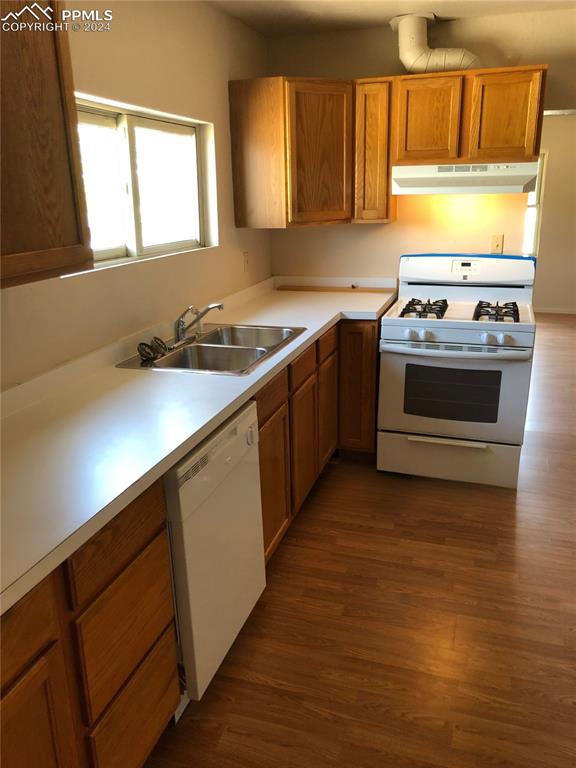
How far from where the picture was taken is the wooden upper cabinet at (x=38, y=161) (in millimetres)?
1304

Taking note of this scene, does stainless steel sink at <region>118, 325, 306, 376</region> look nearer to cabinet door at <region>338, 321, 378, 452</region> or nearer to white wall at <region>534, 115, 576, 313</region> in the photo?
cabinet door at <region>338, 321, 378, 452</region>

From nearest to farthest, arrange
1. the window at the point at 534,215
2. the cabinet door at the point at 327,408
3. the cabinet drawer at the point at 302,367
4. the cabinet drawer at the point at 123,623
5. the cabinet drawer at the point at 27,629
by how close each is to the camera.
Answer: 1. the cabinet drawer at the point at 27,629
2. the cabinet drawer at the point at 123,623
3. the cabinet drawer at the point at 302,367
4. the cabinet door at the point at 327,408
5. the window at the point at 534,215

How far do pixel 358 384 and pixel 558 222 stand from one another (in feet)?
17.2

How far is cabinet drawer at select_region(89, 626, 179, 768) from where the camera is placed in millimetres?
1315

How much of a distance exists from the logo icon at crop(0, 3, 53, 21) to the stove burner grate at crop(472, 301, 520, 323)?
7.58 feet

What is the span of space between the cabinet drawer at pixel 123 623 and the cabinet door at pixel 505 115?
106 inches

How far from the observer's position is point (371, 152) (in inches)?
132

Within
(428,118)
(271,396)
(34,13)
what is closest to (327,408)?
(271,396)

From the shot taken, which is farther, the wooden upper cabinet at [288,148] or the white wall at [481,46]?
the white wall at [481,46]

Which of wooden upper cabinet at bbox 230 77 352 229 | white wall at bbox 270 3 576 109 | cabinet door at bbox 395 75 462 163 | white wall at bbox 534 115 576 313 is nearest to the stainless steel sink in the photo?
wooden upper cabinet at bbox 230 77 352 229

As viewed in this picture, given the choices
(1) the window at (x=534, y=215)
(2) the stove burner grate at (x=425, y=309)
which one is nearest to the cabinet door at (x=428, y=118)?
(2) the stove burner grate at (x=425, y=309)

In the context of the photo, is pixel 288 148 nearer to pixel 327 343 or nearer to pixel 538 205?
pixel 327 343

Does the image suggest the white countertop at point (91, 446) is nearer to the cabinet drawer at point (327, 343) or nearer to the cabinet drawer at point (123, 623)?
the cabinet drawer at point (123, 623)

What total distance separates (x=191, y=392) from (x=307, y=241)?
86.2 inches
